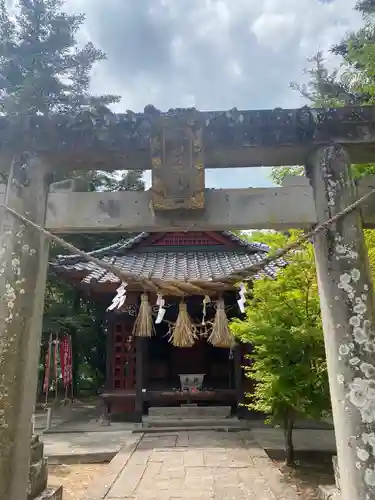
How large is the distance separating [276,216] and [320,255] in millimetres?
480

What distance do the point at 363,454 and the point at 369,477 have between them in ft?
0.47

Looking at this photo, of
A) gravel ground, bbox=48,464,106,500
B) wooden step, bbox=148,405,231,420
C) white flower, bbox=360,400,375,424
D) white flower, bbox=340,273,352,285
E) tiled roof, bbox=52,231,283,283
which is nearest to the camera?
white flower, bbox=360,400,375,424

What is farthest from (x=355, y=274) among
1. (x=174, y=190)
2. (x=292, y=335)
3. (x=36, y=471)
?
(x=36, y=471)

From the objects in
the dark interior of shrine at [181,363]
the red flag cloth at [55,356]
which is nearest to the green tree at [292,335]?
the red flag cloth at [55,356]

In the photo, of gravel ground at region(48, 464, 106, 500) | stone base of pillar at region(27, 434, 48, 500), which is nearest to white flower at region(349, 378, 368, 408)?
stone base of pillar at region(27, 434, 48, 500)

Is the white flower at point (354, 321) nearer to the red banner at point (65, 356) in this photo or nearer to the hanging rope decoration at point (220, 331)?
the hanging rope decoration at point (220, 331)

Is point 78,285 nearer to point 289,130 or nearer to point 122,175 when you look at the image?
point 289,130

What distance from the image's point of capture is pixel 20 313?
329 cm

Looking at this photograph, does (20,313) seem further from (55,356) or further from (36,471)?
(55,356)

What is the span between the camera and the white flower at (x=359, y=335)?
306 cm

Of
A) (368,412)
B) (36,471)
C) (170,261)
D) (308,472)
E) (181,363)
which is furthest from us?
(181,363)

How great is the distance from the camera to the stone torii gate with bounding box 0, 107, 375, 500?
10.8ft

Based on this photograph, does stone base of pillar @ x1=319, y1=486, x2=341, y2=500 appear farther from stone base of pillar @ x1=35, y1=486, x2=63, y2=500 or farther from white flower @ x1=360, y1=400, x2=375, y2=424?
stone base of pillar @ x1=35, y1=486, x2=63, y2=500

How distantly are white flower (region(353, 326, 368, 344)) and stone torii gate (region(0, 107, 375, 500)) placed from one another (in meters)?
0.21
